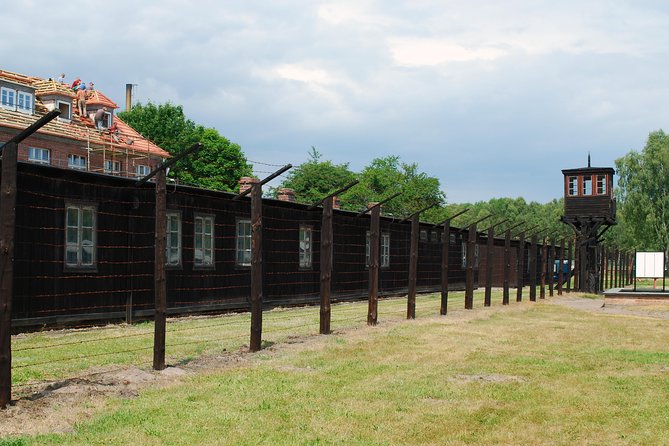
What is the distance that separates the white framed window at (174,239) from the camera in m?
19.7

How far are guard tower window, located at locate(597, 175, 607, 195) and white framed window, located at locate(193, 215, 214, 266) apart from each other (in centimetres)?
2910

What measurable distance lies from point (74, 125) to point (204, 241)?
1064 inches

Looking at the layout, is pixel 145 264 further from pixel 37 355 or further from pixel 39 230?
pixel 37 355

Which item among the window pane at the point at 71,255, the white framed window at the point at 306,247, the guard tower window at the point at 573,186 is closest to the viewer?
the window pane at the point at 71,255

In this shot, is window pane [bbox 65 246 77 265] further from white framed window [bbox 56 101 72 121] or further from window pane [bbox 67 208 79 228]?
white framed window [bbox 56 101 72 121]

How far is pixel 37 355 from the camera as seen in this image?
1207cm

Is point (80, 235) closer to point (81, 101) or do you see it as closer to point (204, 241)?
point (204, 241)

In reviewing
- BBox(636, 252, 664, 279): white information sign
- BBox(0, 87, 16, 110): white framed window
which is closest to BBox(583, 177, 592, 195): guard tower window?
BBox(636, 252, 664, 279): white information sign

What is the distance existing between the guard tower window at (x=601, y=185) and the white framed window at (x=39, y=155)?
3050 cm

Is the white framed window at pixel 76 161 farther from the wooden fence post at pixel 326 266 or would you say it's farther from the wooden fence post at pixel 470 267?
the wooden fence post at pixel 326 266

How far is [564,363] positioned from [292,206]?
14.1 meters

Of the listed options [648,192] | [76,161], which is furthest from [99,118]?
[648,192]

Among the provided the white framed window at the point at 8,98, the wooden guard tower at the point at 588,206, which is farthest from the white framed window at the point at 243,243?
the wooden guard tower at the point at 588,206

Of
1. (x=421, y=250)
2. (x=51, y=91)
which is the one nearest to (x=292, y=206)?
(x=421, y=250)
